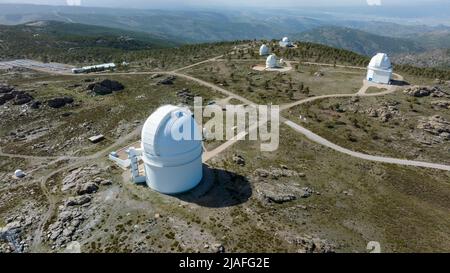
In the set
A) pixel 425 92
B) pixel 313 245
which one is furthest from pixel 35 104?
pixel 425 92

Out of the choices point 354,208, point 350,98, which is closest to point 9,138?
point 354,208

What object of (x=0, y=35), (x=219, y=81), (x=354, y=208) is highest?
(x=0, y=35)

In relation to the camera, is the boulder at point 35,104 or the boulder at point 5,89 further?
the boulder at point 5,89

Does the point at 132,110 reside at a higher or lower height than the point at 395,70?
lower

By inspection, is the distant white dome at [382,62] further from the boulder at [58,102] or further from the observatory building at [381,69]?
the boulder at [58,102]

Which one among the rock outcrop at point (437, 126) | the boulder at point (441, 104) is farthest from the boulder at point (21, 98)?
the boulder at point (441, 104)

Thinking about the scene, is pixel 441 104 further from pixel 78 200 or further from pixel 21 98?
pixel 21 98

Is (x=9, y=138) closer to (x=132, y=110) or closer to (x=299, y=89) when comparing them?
(x=132, y=110)
